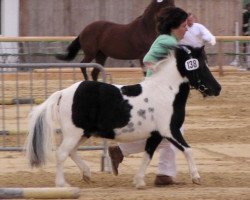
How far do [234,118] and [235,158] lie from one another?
4483 millimetres

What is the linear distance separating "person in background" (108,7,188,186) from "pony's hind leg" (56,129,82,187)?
70cm

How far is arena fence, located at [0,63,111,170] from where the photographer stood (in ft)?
40.8

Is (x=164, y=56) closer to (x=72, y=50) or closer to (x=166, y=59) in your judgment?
(x=166, y=59)

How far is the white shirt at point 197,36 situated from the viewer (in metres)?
11.6

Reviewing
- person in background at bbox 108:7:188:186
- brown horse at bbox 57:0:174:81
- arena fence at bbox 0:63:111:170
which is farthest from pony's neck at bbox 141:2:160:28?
person in background at bbox 108:7:188:186

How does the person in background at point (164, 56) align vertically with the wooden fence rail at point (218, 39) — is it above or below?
above

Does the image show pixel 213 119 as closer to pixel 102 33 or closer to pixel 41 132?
pixel 102 33

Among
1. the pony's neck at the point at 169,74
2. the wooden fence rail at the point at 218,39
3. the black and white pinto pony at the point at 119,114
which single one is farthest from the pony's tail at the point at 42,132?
the wooden fence rail at the point at 218,39

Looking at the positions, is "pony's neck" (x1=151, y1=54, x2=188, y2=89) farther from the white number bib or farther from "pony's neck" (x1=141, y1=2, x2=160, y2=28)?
"pony's neck" (x1=141, y1=2, x2=160, y2=28)

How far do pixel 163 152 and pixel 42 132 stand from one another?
1436mm

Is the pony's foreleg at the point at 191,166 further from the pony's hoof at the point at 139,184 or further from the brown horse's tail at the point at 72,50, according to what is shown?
the brown horse's tail at the point at 72,50

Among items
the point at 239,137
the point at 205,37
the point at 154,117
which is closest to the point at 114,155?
the point at 154,117

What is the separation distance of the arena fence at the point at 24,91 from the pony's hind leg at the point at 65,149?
1.40 m

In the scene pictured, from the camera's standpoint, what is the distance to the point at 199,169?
12.9 metres
